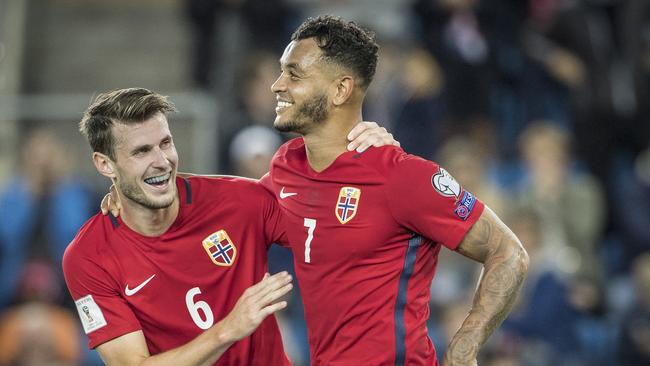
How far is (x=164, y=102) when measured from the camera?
557 cm

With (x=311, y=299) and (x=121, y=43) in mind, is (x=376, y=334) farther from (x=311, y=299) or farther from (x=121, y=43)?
(x=121, y=43)

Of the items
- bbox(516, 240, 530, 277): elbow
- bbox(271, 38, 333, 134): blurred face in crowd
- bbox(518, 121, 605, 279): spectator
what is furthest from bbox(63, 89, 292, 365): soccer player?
bbox(518, 121, 605, 279): spectator

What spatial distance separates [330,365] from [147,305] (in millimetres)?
974

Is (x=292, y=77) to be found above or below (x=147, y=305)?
above

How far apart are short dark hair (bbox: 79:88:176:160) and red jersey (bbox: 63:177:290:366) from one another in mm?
380

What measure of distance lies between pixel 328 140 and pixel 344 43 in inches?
17.6

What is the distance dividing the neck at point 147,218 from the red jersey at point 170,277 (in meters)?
0.03

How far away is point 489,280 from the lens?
5020 millimetres

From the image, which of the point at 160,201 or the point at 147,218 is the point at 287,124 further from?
the point at 147,218

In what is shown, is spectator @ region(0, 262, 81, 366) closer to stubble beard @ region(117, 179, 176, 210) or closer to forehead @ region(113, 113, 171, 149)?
stubble beard @ region(117, 179, 176, 210)

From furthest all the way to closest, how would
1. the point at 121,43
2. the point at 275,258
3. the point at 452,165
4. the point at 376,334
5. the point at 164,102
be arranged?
the point at 121,43 < the point at 452,165 < the point at 275,258 < the point at 164,102 < the point at 376,334

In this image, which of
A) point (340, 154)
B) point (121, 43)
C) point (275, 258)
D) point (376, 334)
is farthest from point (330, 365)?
point (121, 43)

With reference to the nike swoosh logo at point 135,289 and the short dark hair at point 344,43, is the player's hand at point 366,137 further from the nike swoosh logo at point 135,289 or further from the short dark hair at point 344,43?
the nike swoosh logo at point 135,289

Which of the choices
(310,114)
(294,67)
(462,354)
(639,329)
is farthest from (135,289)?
(639,329)
